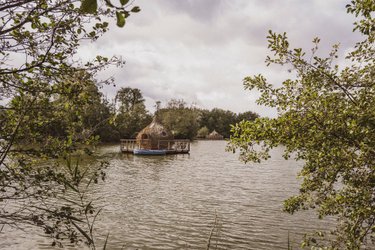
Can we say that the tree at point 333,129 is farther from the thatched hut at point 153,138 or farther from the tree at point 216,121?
the tree at point 216,121

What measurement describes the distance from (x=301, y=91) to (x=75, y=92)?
3903mm

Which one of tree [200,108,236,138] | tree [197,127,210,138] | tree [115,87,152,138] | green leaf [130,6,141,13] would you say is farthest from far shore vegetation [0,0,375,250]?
tree [200,108,236,138]

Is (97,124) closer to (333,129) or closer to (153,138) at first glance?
(333,129)

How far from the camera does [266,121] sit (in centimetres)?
531

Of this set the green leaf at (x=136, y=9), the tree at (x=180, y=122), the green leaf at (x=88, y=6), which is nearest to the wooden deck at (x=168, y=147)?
the tree at (x=180, y=122)

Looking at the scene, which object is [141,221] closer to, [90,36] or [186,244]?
[186,244]

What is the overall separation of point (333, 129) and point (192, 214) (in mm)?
10312

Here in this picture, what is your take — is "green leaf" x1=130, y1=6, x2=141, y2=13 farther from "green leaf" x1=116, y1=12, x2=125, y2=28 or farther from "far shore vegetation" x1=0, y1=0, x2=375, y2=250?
"far shore vegetation" x1=0, y1=0, x2=375, y2=250

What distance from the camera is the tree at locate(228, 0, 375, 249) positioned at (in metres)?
4.52

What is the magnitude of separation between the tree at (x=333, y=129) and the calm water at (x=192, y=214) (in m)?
1.99

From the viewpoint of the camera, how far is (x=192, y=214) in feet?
45.4

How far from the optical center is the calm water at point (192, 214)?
413 inches

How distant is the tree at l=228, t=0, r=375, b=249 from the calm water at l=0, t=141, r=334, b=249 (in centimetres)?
199

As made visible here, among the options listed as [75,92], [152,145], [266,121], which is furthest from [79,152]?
[152,145]
